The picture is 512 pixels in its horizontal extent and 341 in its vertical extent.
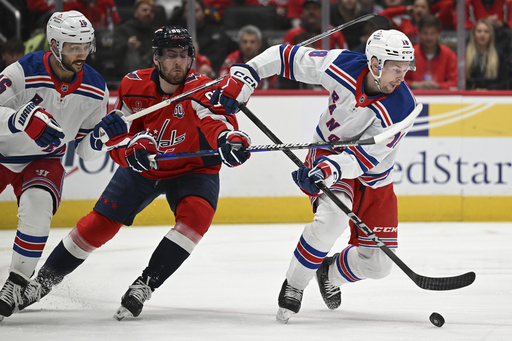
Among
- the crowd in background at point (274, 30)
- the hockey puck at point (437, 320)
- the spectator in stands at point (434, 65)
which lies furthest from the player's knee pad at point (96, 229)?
the spectator in stands at point (434, 65)

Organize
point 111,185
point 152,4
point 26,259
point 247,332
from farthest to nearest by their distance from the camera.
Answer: point 152,4
point 111,185
point 26,259
point 247,332

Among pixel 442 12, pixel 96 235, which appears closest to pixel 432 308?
pixel 96 235

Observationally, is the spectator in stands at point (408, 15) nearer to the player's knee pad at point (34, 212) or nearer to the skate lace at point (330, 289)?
the skate lace at point (330, 289)

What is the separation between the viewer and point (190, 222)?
11.4ft

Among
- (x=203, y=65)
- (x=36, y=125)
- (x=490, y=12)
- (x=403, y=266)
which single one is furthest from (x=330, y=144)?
(x=490, y=12)

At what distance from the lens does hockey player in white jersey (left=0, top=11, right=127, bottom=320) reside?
3.37 m

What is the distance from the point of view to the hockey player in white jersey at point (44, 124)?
337 centimetres

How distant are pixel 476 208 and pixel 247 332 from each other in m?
3.88

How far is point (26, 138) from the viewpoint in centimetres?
357

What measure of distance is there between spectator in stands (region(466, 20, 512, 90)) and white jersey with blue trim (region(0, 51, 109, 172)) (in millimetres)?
3731

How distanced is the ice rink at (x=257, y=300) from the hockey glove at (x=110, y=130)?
0.71 metres

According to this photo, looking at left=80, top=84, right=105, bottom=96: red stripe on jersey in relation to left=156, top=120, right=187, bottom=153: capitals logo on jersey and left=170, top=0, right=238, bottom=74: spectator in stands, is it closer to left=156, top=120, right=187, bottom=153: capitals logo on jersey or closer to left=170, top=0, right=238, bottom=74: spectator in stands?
left=156, top=120, right=187, bottom=153: capitals logo on jersey

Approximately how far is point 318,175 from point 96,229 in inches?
38.6

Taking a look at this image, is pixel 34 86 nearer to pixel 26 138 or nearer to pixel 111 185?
pixel 26 138
